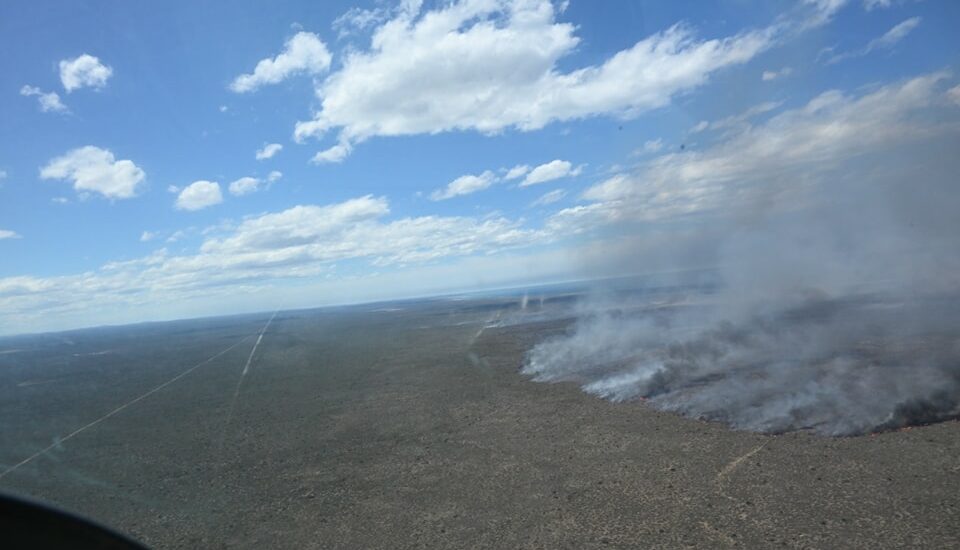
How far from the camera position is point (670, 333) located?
37.4 m

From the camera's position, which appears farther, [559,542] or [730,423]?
[730,423]

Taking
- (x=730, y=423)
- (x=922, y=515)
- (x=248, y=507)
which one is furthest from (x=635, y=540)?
(x=248, y=507)

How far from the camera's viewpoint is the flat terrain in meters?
9.49

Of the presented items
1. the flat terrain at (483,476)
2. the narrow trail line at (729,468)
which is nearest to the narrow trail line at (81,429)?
the flat terrain at (483,476)

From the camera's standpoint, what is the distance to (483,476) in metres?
13.0

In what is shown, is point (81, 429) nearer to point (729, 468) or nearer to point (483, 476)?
point (483, 476)

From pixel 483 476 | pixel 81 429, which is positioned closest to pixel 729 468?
pixel 483 476

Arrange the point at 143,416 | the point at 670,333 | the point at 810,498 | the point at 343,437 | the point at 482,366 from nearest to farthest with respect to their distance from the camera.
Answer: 1. the point at 810,498
2. the point at 343,437
3. the point at 143,416
4. the point at 482,366
5. the point at 670,333

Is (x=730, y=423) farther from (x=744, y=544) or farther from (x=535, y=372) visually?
(x=535, y=372)

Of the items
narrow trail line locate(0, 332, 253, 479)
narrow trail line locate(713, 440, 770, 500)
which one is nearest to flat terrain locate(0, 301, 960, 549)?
narrow trail line locate(713, 440, 770, 500)

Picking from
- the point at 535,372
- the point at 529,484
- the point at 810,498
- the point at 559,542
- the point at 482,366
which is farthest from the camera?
the point at 482,366

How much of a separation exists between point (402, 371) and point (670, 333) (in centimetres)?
1927

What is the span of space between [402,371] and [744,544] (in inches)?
1046

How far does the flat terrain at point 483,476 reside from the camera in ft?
31.1
